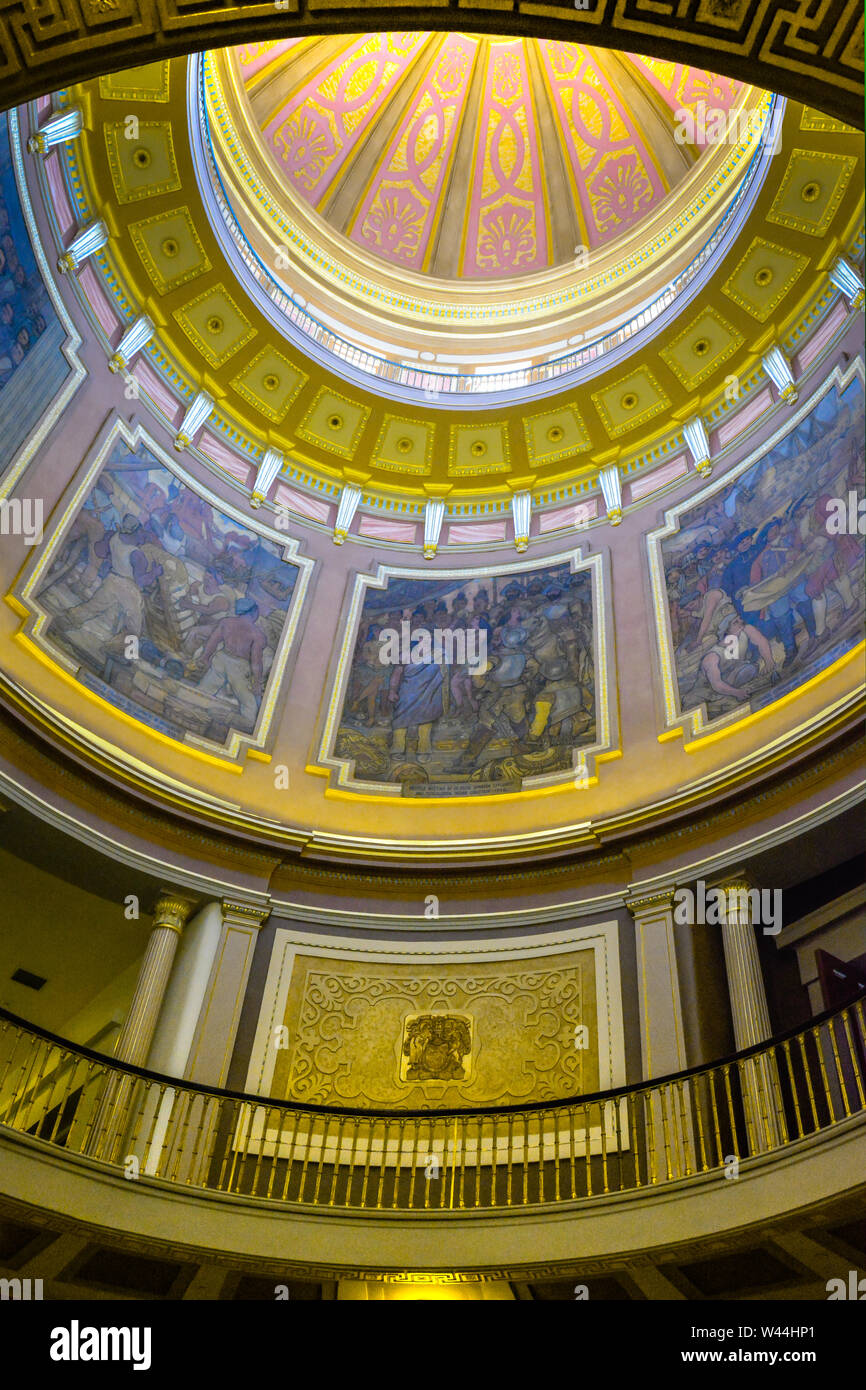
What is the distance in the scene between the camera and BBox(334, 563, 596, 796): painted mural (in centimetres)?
1379

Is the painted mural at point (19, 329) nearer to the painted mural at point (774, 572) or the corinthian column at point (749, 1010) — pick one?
the painted mural at point (774, 572)

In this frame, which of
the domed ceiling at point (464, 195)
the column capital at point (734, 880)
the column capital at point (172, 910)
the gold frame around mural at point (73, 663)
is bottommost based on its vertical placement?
the column capital at point (172, 910)

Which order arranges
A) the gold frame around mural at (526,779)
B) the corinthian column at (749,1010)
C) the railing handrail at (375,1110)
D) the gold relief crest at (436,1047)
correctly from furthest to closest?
the gold frame around mural at (526,779) < the gold relief crest at (436,1047) < the railing handrail at (375,1110) < the corinthian column at (749,1010)

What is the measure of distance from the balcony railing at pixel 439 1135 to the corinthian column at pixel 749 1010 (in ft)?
0.07

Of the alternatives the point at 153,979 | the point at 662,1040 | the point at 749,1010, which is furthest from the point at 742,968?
the point at 153,979

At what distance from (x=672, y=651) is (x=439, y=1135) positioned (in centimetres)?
643

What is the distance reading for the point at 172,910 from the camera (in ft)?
38.8

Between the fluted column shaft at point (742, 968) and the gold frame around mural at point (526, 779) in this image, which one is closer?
the fluted column shaft at point (742, 968)

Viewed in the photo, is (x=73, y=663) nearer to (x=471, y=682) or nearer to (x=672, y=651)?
(x=471, y=682)

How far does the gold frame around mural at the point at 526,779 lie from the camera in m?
13.2

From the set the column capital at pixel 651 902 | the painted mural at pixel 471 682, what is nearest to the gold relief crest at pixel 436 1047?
the column capital at pixel 651 902

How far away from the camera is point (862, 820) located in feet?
34.1

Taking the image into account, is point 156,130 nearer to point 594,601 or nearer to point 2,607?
point 2,607
